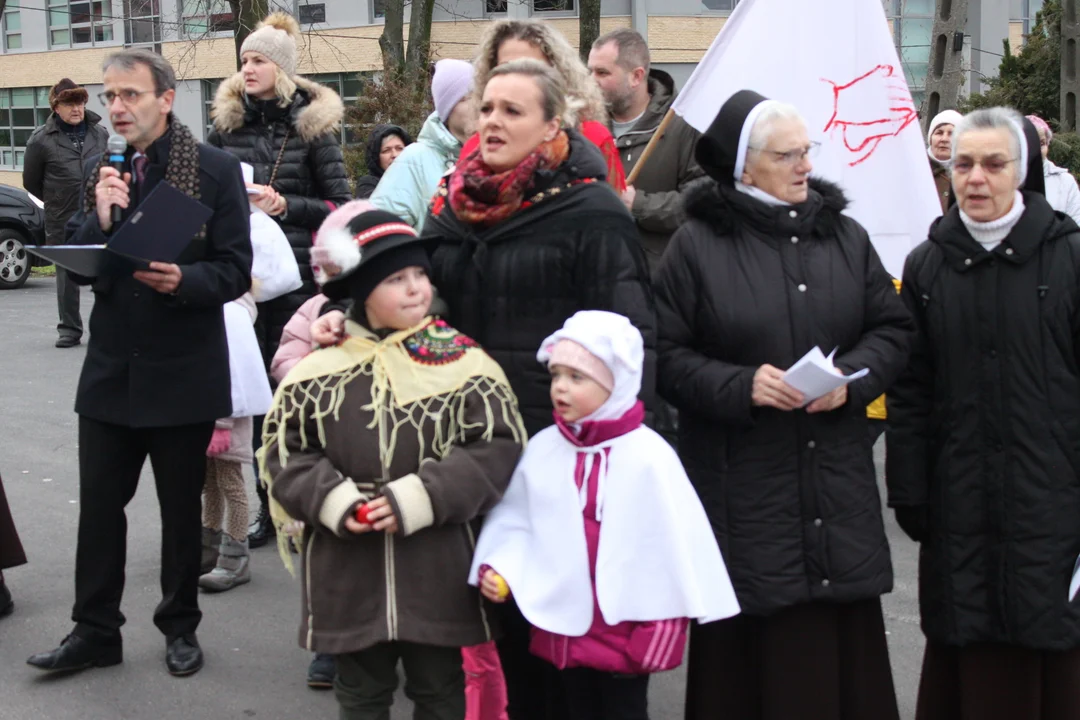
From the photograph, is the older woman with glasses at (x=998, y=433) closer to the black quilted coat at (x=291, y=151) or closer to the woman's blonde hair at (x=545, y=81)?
the woman's blonde hair at (x=545, y=81)

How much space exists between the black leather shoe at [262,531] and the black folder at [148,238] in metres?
2.26

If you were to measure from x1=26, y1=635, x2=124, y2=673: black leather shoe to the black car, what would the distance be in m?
13.3

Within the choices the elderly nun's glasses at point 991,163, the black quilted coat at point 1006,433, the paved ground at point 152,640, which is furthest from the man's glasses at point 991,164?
the paved ground at point 152,640

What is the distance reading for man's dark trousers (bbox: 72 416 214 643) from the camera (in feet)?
15.7

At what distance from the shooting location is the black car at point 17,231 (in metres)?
17.4

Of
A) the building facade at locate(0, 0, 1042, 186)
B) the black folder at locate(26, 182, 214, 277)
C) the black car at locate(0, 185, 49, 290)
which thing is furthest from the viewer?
the building facade at locate(0, 0, 1042, 186)

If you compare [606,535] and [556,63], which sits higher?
[556,63]

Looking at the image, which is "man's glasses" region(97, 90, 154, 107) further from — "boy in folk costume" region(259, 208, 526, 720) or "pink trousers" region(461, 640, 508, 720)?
"pink trousers" region(461, 640, 508, 720)

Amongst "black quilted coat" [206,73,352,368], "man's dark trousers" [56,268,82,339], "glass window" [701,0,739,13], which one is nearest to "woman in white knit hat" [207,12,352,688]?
"black quilted coat" [206,73,352,368]

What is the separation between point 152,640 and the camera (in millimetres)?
5246

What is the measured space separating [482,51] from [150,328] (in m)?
1.59

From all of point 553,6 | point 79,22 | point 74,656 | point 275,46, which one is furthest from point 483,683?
point 79,22

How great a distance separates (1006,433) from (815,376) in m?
0.66

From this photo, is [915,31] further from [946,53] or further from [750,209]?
[750,209]
